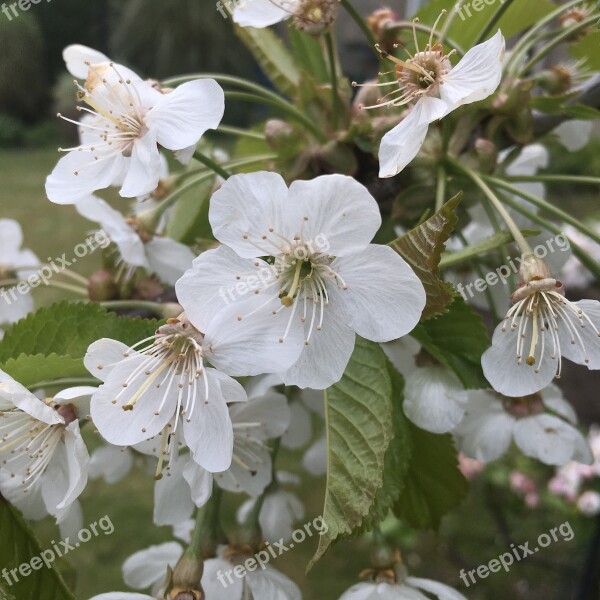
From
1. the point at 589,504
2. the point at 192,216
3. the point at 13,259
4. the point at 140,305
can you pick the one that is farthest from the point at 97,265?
the point at 140,305

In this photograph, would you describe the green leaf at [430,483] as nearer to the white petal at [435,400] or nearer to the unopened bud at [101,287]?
the white petal at [435,400]

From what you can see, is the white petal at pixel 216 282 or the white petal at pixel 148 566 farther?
the white petal at pixel 148 566

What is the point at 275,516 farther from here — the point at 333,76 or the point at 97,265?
the point at 97,265

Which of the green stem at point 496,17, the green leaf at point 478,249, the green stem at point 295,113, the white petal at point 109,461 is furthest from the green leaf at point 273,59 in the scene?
the white petal at point 109,461

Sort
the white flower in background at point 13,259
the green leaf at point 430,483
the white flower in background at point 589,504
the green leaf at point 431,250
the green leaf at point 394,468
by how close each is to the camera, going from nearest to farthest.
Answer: the green leaf at point 431,250
the green leaf at point 394,468
the green leaf at point 430,483
the white flower in background at point 13,259
the white flower in background at point 589,504

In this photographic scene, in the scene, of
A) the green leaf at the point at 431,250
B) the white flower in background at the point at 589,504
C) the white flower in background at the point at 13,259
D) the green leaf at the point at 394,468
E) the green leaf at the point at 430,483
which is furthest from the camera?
the white flower in background at the point at 589,504

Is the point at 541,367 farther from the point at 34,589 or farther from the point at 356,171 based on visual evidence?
the point at 34,589

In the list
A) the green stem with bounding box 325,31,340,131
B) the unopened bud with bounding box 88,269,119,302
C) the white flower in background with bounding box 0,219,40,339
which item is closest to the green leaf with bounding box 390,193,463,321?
the green stem with bounding box 325,31,340,131
